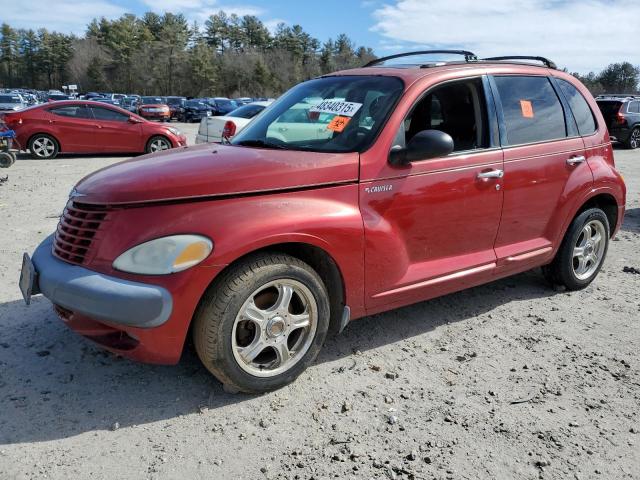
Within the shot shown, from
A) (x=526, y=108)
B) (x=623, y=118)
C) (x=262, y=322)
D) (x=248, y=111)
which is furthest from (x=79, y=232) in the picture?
(x=623, y=118)

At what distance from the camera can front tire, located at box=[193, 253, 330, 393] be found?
2758mm

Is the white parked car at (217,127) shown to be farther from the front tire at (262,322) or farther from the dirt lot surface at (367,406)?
the front tire at (262,322)

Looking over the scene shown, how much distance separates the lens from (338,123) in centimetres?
347

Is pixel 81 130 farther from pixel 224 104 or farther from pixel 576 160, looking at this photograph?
pixel 224 104

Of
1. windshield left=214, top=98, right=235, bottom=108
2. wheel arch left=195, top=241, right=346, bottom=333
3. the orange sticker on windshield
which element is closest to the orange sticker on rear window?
the orange sticker on windshield

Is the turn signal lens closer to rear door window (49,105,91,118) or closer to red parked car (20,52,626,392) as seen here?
red parked car (20,52,626,392)

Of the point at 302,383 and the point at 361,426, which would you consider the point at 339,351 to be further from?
the point at 361,426

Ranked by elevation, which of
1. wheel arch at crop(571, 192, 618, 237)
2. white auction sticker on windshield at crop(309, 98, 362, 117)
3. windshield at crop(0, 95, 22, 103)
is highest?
windshield at crop(0, 95, 22, 103)

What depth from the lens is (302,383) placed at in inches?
125

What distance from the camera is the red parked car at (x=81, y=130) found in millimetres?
13281

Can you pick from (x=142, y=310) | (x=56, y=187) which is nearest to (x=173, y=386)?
(x=142, y=310)

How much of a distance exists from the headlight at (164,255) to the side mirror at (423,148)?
1.35 metres

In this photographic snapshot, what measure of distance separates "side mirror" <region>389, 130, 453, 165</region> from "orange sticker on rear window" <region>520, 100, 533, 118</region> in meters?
1.20

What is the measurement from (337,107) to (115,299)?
1914mm
